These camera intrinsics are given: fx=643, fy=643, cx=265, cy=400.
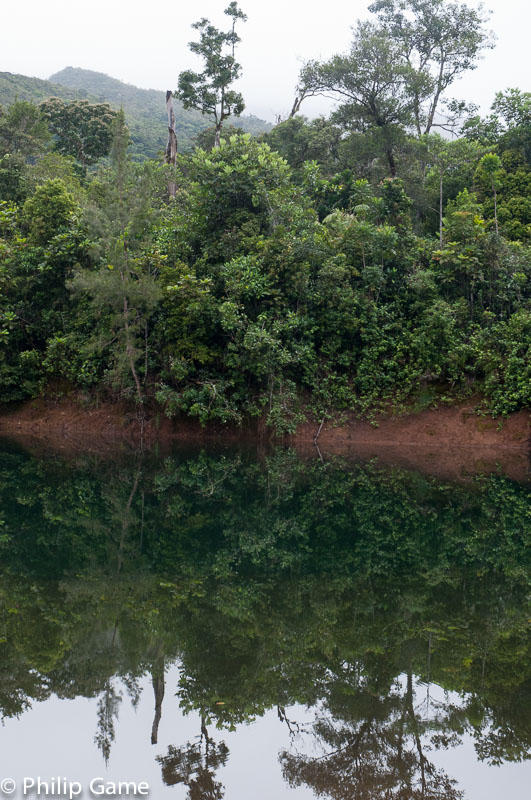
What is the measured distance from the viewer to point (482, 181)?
23.0 m

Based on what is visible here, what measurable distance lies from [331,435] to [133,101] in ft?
231

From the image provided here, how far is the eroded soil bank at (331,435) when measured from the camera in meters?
17.0

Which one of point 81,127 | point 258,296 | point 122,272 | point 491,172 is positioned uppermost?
point 81,127

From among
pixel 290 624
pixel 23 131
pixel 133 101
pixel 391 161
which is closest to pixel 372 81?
pixel 391 161

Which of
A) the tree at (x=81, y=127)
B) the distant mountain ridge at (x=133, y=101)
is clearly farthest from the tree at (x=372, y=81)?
the tree at (x=81, y=127)

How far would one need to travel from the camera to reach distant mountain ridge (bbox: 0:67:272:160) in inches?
1881

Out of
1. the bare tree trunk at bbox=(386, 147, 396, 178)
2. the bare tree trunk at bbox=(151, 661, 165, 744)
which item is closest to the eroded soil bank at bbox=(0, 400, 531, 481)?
the bare tree trunk at bbox=(151, 661, 165, 744)

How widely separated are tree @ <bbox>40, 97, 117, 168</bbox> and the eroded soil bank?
19652 millimetres

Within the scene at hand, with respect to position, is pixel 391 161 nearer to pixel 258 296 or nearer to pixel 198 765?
pixel 258 296

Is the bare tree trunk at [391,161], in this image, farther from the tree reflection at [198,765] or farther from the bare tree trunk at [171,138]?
the tree reflection at [198,765]

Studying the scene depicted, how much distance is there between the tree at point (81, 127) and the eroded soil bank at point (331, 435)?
19.7 metres

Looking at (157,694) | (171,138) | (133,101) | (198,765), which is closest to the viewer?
(198,765)

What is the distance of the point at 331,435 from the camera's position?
1945 cm

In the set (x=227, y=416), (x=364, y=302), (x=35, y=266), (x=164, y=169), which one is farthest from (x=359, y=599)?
(x=164, y=169)
